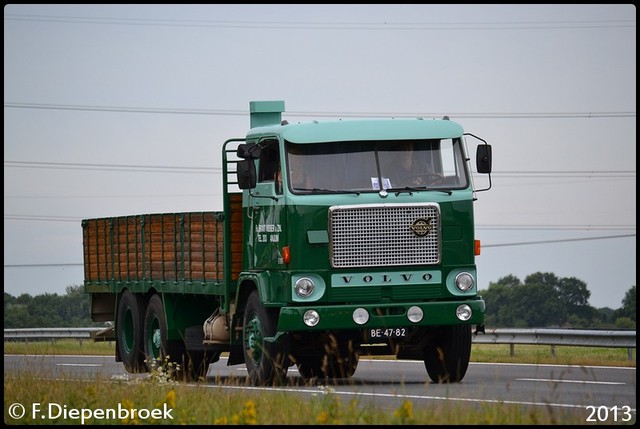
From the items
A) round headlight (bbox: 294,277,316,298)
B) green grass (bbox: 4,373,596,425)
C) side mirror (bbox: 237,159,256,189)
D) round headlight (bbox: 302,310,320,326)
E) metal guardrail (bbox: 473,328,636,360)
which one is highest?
side mirror (bbox: 237,159,256,189)

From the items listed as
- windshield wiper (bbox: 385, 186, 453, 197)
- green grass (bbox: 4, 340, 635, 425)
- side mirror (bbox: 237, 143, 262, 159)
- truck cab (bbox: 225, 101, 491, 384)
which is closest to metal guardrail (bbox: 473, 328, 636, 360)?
truck cab (bbox: 225, 101, 491, 384)

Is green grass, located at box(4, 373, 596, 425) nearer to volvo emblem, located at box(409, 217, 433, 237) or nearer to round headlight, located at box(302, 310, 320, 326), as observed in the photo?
round headlight, located at box(302, 310, 320, 326)

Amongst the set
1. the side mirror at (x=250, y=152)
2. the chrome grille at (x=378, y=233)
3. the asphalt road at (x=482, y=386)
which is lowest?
the asphalt road at (x=482, y=386)

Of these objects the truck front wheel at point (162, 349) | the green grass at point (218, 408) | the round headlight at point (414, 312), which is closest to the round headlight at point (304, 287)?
the round headlight at point (414, 312)

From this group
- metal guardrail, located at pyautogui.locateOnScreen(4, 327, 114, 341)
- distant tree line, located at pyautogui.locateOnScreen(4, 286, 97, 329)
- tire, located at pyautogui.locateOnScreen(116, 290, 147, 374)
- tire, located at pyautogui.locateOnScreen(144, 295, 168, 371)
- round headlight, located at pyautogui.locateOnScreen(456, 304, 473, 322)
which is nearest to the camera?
round headlight, located at pyautogui.locateOnScreen(456, 304, 473, 322)

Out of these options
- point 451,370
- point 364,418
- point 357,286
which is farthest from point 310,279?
point 364,418

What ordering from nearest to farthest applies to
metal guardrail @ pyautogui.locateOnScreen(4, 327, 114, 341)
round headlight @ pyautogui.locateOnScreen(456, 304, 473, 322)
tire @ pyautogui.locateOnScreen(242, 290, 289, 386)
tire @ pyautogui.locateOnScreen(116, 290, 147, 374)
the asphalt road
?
the asphalt road < tire @ pyautogui.locateOnScreen(242, 290, 289, 386) < round headlight @ pyautogui.locateOnScreen(456, 304, 473, 322) < tire @ pyautogui.locateOnScreen(116, 290, 147, 374) < metal guardrail @ pyautogui.locateOnScreen(4, 327, 114, 341)

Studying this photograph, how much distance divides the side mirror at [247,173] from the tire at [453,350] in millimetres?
2970

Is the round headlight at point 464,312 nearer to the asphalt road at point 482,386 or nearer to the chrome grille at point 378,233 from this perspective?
the asphalt road at point 482,386

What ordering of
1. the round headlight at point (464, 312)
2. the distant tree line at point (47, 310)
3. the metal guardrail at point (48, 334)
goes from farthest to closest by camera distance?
the distant tree line at point (47, 310) < the metal guardrail at point (48, 334) < the round headlight at point (464, 312)

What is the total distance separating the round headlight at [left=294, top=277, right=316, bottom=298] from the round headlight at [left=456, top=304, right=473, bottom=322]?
1.77m

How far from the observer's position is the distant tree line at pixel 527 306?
55438 millimetres

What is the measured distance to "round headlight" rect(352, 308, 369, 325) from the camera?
18.2 meters

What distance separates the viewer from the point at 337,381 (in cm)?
2042
